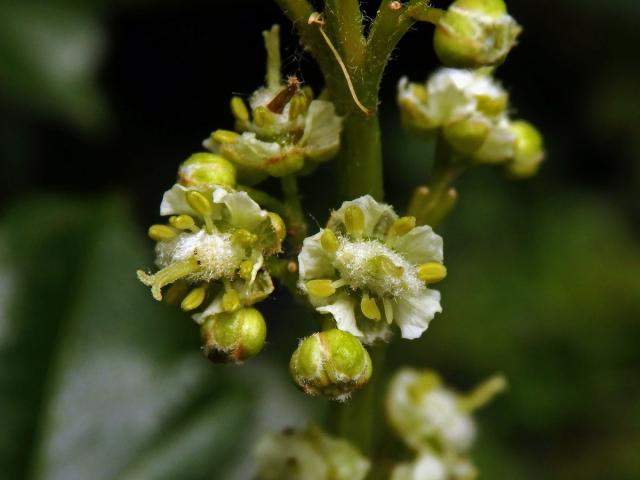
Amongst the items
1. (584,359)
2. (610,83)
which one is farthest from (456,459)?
(610,83)

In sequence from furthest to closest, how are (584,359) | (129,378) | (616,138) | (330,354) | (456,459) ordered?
(616,138)
(584,359)
(129,378)
(456,459)
(330,354)

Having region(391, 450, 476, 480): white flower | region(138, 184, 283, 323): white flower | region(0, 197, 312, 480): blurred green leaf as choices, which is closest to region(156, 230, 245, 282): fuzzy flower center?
region(138, 184, 283, 323): white flower

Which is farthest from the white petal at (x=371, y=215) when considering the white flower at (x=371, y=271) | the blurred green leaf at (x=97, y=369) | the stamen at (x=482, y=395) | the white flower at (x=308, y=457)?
the blurred green leaf at (x=97, y=369)

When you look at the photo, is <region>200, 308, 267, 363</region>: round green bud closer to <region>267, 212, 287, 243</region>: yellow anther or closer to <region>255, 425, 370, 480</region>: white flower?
<region>267, 212, 287, 243</region>: yellow anther

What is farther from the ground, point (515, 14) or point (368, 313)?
point (368, 313)

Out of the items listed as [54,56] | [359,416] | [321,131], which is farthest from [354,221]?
[54,56]

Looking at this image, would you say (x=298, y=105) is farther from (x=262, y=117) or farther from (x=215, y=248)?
(x=215, y=248)

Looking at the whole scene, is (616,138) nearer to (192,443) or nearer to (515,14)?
(515,14)
